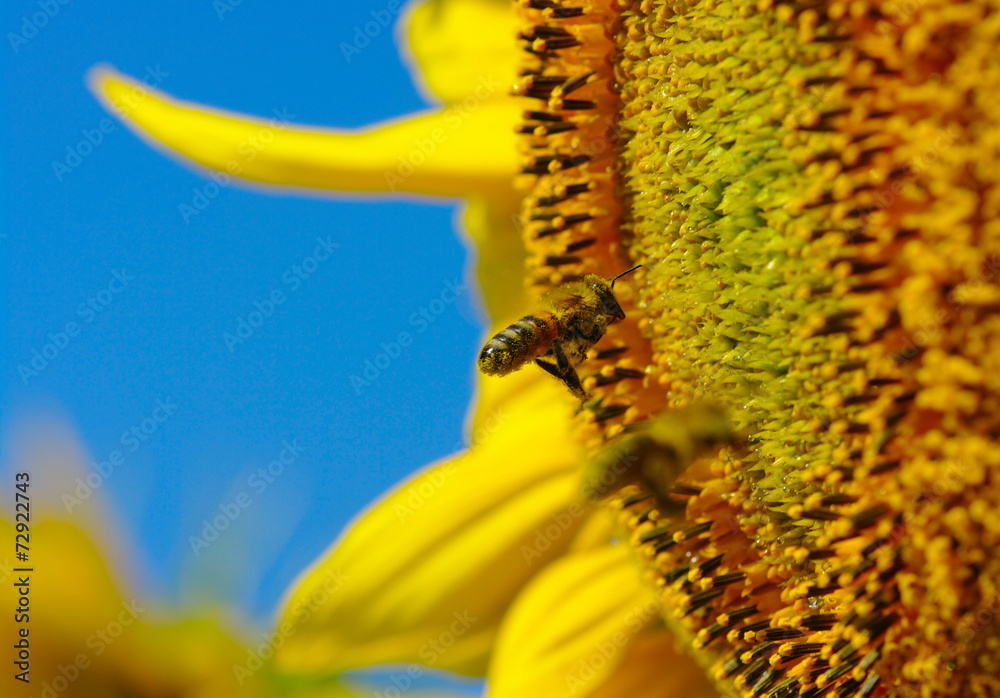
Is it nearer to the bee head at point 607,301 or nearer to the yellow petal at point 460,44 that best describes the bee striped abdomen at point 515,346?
the bee head at point 607,301

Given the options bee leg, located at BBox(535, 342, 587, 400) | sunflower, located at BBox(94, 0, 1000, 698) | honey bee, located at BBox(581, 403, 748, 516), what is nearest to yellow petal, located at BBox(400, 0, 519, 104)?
sunflower, located at BBox(94, 0, 1000, 698)

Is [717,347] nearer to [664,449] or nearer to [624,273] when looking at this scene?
[664,449]

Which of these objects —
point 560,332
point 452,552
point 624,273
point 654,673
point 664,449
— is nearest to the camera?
point 664,449

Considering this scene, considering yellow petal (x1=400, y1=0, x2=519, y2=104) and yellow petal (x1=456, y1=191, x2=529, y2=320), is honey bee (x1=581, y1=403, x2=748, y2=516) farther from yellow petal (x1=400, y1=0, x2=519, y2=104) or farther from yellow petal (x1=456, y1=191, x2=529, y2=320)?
yellow petal (x1=400, y1=0, x2=519, y2=104)

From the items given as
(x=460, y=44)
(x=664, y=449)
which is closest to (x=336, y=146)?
(x=460, y=44)

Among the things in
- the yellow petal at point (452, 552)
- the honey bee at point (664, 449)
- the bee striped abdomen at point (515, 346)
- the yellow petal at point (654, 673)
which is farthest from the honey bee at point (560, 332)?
the yellow petal at point (654, 673)

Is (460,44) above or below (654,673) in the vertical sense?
above

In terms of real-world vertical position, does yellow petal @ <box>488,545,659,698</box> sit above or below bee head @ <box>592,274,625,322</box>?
below
